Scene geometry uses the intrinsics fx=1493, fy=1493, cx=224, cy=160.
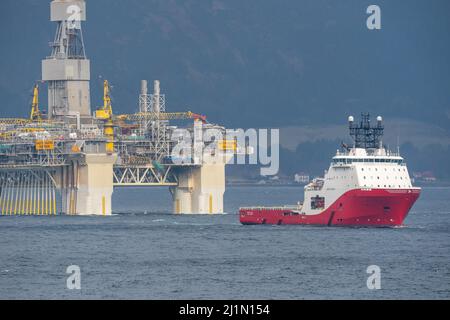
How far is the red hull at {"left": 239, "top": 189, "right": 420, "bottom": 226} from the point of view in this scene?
11350cm

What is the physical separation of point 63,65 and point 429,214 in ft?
136

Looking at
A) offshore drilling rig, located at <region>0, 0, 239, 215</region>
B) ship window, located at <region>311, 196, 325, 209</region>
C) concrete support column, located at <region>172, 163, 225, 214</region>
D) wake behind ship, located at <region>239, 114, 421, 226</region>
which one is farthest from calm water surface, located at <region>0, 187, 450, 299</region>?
concrete support column, located at <region>172, 163, 225, 214</region>

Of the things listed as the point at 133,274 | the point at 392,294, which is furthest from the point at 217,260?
the point at 392,294

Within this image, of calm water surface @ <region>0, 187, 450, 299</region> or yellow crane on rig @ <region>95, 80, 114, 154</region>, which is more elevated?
yellow crane on rig @ <region>95, 80, 114, 154</region>

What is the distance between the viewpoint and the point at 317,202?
12081 centimetres

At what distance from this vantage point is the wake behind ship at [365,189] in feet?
373

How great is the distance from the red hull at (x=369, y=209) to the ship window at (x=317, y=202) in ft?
1.91

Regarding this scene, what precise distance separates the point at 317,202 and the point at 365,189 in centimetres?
840

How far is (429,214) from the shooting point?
6093 inches

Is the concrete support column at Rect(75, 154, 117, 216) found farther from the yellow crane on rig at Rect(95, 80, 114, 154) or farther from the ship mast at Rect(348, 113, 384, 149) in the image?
the ship mast at Rect(348, 113, 384, 149)

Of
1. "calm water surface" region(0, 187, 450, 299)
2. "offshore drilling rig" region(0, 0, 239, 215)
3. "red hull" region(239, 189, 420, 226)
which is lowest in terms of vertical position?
"calm water surface" region(0, 187, 450, 299)

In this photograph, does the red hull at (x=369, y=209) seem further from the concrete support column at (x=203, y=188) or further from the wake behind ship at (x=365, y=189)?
the concrete support column at (x=203, y=188)

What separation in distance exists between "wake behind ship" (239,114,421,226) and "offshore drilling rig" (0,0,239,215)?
29206mm
